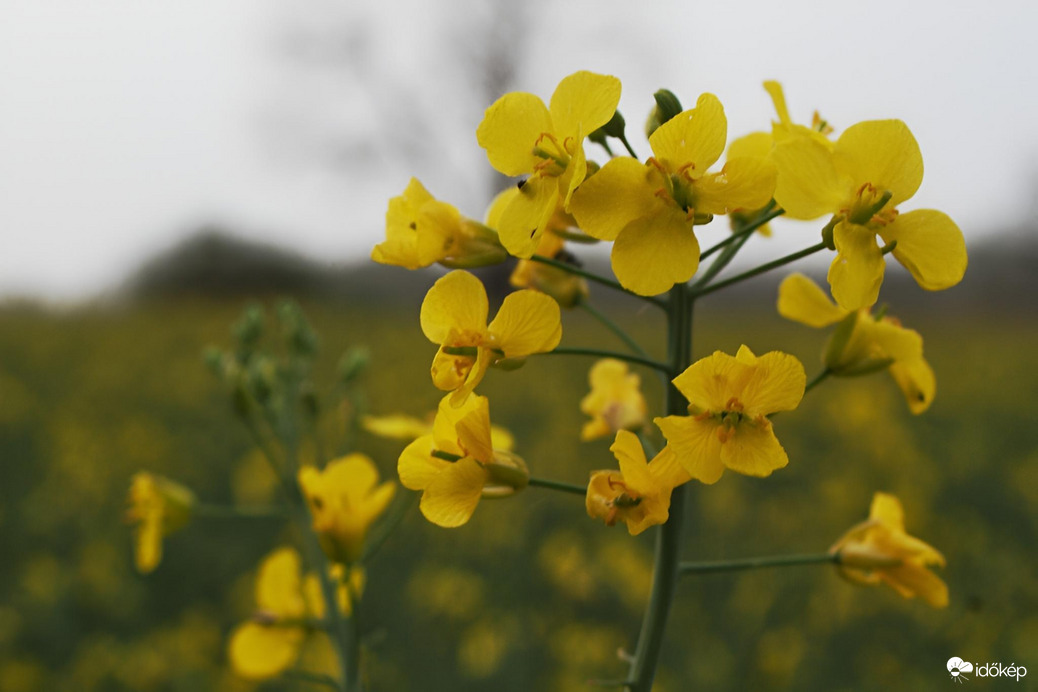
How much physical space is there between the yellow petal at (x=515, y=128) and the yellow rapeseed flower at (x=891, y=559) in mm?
731

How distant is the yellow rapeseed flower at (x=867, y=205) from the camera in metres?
0.81

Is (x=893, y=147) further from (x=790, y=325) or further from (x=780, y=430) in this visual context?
(x=790, y=325)

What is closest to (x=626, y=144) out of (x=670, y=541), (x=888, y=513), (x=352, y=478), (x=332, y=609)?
(x=670, y=541)

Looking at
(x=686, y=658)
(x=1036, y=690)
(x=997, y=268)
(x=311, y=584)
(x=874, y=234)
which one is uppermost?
(x=997, y=268)

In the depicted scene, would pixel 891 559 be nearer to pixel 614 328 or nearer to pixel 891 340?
pixel 891 340

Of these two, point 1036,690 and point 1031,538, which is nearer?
point 1036,690

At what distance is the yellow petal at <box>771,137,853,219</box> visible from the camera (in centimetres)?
81

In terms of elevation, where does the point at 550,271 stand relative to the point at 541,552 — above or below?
above

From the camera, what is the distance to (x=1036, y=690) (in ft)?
7.00

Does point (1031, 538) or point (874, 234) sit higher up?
point (874, 234)

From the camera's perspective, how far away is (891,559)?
1130 mm

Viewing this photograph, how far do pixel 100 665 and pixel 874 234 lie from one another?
3045 millimetres

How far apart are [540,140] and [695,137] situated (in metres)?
0.16

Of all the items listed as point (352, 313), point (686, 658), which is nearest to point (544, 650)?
point (686, 658)
